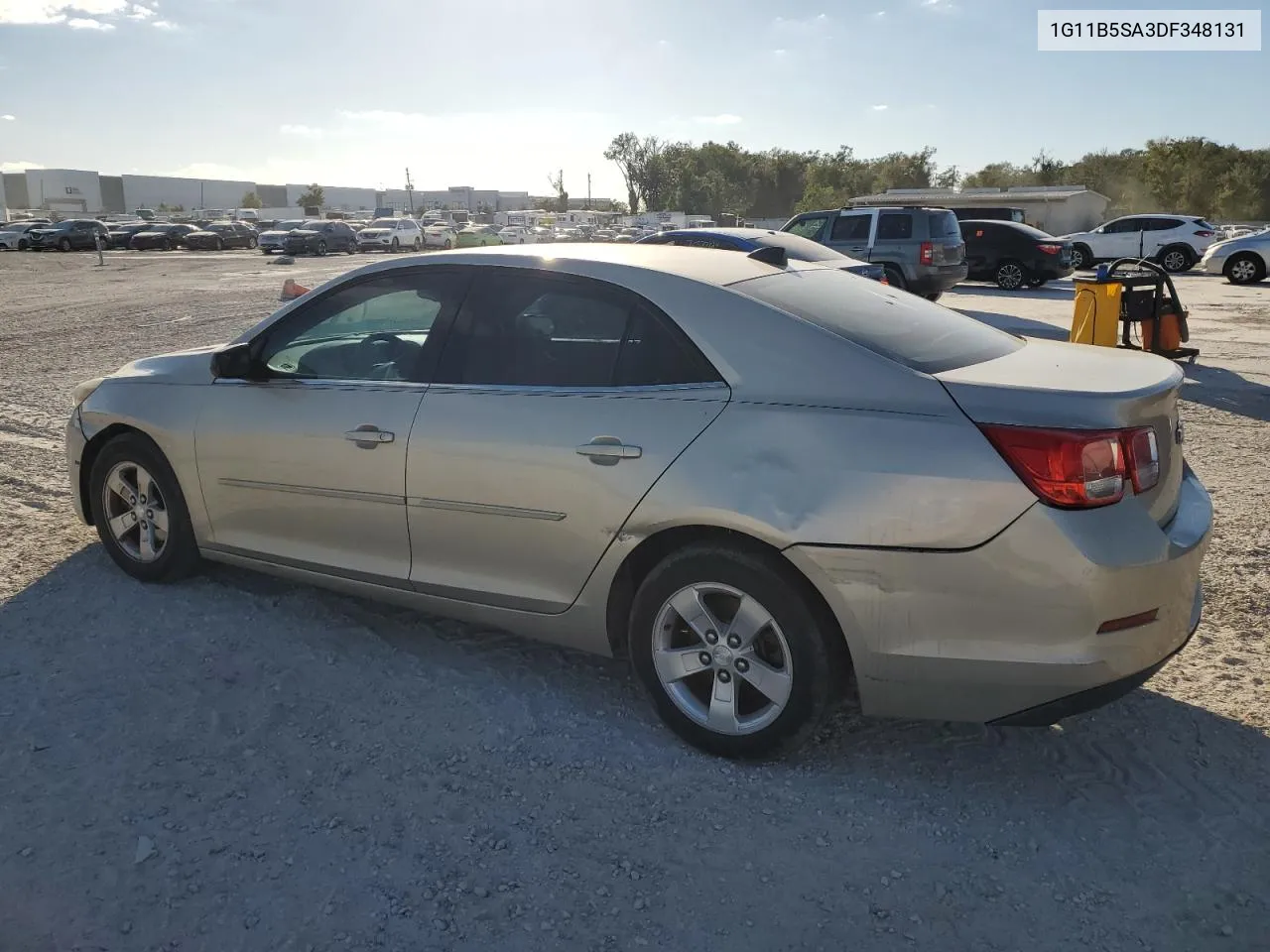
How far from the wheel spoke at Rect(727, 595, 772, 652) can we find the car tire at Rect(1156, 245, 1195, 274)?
2793cm

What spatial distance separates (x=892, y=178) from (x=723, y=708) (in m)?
86.0

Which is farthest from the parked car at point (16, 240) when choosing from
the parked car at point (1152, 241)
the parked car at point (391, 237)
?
the parked car at point (1152, 241)

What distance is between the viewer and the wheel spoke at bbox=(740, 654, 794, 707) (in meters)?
3.10

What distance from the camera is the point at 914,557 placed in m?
2.82

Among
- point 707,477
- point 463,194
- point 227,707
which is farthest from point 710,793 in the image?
point 463,194

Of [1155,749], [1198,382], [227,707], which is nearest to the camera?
[1155,749]

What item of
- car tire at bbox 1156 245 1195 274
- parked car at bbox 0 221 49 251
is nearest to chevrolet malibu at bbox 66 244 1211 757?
car tire at bbox 1156 245 1195 274

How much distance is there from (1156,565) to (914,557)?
0.68m

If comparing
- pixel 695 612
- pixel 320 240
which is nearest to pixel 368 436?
pixel 695 612

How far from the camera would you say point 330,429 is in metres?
3.95

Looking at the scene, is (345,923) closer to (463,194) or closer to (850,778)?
(850,778)

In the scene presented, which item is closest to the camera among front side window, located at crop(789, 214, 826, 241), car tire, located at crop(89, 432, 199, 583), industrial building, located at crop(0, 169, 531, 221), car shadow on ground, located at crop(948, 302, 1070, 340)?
car tire, located at crop(89, 432, 199, 583)

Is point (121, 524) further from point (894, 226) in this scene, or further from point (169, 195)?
point (169, 195)

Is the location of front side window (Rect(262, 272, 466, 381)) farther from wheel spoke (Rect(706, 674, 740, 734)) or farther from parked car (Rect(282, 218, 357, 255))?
parked car (Rect(282, 218, 357, 255))
